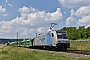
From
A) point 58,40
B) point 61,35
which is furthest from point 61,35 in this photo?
point 58,40

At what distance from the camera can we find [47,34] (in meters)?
31.1

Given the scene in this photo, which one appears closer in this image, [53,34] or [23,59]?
[23,59]

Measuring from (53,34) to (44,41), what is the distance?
15.4 feet

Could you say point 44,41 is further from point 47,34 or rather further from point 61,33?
point 61,33

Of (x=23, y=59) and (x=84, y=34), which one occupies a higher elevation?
(x=84, y=34)

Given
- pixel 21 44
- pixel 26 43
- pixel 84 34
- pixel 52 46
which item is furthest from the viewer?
pixel 84 34

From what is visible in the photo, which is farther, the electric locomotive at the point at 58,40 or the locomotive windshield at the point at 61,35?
the locomotive windshield at the point at 61,35

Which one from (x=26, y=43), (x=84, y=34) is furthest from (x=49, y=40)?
(x=84, y=34)

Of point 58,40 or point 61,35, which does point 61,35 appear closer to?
point 61,35

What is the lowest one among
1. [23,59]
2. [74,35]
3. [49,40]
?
[23,59]

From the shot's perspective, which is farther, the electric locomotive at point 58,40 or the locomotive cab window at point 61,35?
the locomotive cab window at point 61,35

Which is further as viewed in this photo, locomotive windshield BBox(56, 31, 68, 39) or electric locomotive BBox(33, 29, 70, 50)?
locomotive windshield BBox(56, 31, 68, 39)

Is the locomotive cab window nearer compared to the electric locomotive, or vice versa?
the electric locomotive

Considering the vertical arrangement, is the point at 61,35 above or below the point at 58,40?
above
